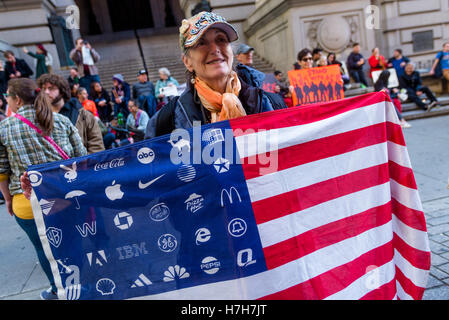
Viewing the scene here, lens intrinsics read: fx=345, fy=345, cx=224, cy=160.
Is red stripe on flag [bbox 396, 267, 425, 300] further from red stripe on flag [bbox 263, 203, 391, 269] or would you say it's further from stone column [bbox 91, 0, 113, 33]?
stone column [bbox 91, 0, 113, 33]

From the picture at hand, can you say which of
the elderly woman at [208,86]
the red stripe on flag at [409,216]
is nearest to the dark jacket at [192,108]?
the elderly woman at [208,86]

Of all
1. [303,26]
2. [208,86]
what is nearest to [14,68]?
[303,26]

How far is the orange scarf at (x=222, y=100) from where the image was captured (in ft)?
6.55

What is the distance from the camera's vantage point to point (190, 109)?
212 cm

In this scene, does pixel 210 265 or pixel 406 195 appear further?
pixel 406 195

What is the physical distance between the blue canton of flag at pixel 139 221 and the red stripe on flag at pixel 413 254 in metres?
1.10

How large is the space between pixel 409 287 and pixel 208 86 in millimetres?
1821

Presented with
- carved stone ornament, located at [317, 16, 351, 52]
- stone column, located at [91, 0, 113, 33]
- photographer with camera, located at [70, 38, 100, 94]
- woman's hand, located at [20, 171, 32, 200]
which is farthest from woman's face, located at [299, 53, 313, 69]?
stone column, located at [91, 0, 113, 33]

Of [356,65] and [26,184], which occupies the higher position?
[356,65]

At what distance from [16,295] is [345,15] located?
12.4m

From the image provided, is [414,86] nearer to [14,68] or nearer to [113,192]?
[113,192]

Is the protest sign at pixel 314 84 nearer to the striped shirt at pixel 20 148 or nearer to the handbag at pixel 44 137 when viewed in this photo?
the handbag at pixel 44 137

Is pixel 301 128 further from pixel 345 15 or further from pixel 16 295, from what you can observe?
pixel 345 15

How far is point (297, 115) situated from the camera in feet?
6.98
